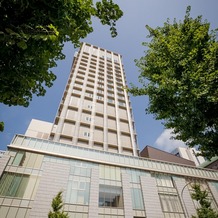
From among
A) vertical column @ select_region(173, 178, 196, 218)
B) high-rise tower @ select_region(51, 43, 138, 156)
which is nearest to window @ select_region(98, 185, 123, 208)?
vertical column @ select_region(173, 178, 196, 218)

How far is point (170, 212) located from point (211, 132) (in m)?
15.6

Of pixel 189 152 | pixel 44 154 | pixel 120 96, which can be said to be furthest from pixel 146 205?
pixel 189 152

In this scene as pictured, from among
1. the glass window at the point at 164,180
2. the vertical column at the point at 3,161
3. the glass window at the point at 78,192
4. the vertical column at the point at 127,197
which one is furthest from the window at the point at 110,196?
the vertical column at the point at 3,161

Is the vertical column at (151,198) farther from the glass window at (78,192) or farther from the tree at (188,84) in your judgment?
the tree at (188,84)

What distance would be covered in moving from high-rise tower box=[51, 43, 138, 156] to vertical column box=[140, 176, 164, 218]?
8152 mm

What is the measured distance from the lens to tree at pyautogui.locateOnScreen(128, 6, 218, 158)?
7.50 m

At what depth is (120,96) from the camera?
4131 centimetres

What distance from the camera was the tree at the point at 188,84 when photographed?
7504 mm

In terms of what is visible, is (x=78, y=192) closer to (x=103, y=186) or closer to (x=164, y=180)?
(x=103, y=186)

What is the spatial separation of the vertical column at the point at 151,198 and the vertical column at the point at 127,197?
183 centimetres

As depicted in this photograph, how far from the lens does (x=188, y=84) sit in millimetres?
7691

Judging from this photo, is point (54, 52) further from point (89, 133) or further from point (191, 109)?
point (89, 133)

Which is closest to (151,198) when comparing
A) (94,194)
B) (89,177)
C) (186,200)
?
(186,200)

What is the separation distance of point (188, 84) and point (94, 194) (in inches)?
608
